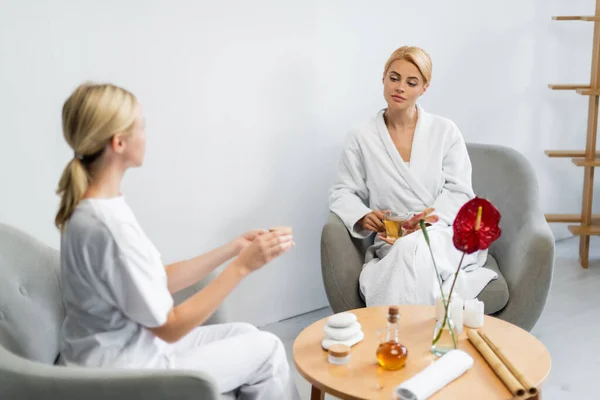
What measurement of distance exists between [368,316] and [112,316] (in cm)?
94

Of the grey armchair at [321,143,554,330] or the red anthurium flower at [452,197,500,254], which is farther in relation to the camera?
the grey armchair at [321,143,554,330]

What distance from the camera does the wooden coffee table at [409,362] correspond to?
197 cm

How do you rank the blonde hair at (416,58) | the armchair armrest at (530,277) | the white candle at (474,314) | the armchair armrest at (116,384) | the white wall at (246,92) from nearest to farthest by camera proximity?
the armchair armrest at (116,384), the white candle at (474,314), the white wall at (246,92), the armchair armrest at (530,277), the blonde hair at (416,58)

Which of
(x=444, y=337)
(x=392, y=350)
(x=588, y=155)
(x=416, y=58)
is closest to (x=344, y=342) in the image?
(x=392, y=350)

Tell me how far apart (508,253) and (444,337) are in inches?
39.3

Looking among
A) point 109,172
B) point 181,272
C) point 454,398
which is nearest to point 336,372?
point 454,398

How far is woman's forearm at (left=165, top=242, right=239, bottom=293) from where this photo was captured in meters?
2.15

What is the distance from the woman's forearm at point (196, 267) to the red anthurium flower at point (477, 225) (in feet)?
2.10

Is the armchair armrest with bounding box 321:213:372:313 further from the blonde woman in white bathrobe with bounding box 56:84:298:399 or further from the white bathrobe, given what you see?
the blonde woman in white bathrobe with bounding box 56:84:298:399

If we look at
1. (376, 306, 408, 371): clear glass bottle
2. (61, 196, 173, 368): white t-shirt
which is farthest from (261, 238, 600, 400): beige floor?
(61, 196, 173, 368): white t-shirt

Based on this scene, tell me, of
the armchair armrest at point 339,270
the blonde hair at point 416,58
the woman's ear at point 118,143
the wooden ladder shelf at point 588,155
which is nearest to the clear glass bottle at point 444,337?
the armchair armrest at point 339,270

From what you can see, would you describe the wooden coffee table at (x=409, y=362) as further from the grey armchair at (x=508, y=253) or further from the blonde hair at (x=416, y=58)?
the blonde hair at (x=416, y=58)

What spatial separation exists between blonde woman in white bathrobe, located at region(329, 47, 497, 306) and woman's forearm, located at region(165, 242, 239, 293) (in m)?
0.92

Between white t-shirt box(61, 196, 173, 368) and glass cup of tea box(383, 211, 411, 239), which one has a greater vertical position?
white t-shirt box(61, 196, 173, 368)
